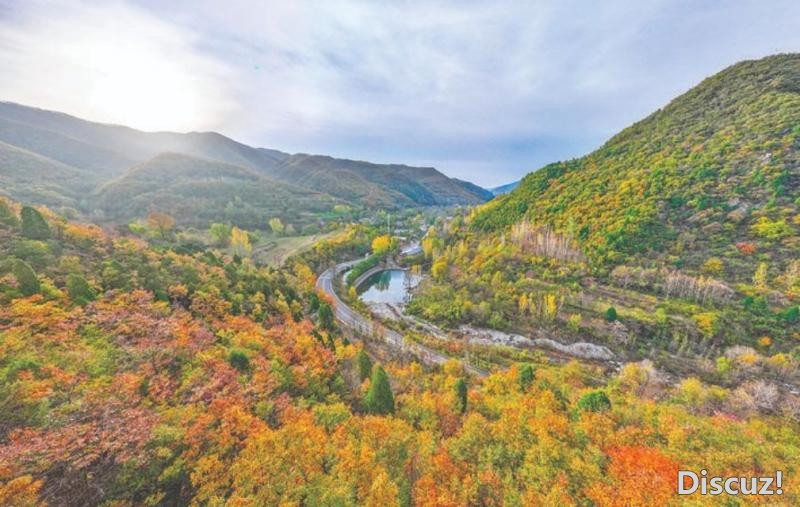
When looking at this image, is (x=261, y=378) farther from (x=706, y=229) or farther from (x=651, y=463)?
(x=706, y=229)

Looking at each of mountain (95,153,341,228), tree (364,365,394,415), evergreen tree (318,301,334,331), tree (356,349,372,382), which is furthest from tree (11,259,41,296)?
mountain (95,153,341,228)

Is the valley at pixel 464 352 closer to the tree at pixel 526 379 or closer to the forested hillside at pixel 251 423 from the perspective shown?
the forested hillside at pixel 251 423

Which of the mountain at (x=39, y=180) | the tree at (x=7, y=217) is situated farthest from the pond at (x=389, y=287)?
the mountain at (x=39, y=180)

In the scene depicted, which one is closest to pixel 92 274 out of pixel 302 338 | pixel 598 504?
pixel 302 338

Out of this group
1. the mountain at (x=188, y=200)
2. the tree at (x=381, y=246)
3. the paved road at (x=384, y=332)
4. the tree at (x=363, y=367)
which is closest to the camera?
the tree at (x=363, y=367)

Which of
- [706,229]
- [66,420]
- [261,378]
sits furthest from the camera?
[706,229]

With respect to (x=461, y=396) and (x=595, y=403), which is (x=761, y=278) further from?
(x=461, y=396)

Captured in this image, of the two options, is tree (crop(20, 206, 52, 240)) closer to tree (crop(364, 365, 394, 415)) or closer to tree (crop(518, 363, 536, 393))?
tree (crop(364, 365, 394, 415))
